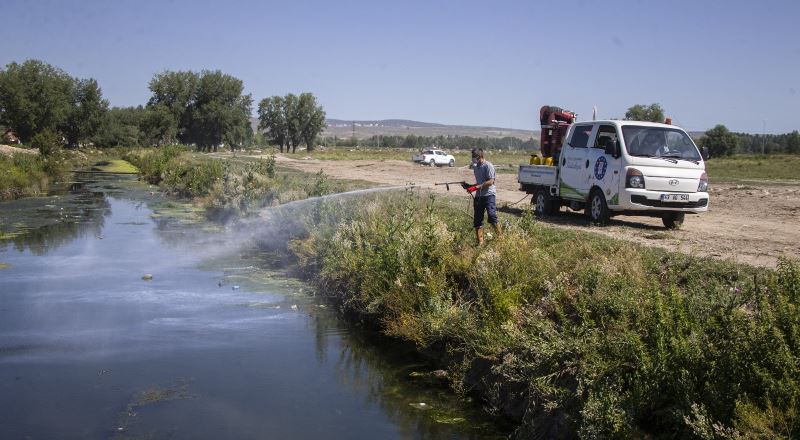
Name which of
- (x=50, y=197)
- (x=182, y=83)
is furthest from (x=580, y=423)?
(x=182, y=83)

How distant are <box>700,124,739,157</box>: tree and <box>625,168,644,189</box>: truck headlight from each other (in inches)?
2456

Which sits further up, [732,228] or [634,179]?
[634,179]

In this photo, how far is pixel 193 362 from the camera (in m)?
11.2

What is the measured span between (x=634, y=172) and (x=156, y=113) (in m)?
98.1

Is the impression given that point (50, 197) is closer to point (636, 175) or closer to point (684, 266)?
point (636, 175)

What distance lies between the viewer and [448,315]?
10.7 m

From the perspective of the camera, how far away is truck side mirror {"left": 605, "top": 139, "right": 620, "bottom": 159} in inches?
641

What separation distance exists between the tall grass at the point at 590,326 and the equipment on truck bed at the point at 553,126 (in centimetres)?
759

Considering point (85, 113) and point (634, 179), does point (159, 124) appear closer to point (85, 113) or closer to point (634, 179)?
point (85, 113)

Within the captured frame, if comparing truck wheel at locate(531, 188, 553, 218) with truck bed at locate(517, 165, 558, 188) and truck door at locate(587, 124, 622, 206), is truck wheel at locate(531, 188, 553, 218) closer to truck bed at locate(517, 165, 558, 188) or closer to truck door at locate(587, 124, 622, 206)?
truck bed at locate(517, 165, 558, 188)

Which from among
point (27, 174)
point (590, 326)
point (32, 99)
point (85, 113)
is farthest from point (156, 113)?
point (590, 326)

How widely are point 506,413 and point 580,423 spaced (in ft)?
5.98

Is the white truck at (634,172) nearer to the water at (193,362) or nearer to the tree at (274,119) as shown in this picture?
the water at (193,362)

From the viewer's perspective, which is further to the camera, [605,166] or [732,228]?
[605,166]
